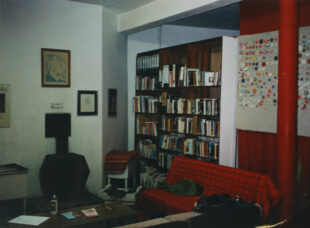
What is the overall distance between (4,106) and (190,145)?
303cm

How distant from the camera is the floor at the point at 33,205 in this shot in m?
4.76

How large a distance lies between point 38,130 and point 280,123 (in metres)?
3.81

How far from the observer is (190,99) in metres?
5.32

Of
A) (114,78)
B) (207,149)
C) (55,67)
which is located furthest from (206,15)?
(55,67)

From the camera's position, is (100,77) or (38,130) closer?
(38,130)

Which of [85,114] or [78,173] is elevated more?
[85,114]

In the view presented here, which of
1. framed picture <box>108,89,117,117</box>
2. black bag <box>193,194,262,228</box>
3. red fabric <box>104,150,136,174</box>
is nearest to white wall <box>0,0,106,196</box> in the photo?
red fabric <box>104,150,136,174</box>

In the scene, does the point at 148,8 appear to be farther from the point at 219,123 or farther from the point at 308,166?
the point at 308,166

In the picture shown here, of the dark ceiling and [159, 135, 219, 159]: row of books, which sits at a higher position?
→ the dark ceiling

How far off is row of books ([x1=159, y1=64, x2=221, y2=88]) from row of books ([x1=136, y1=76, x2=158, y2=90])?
0.96 ft

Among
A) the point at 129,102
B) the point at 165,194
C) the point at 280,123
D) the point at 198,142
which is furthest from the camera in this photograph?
the point at 129,102

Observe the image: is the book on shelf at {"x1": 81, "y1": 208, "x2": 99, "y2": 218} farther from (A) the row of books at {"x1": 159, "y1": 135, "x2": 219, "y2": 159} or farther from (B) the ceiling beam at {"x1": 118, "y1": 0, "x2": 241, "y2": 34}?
(B) the ceiling beam at {"x1": 118, "y1": 0, "x2": 241, "y2": 34}

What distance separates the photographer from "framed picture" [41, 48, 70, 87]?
5453 mm

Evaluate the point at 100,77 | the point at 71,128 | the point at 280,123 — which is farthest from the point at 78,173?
the point at 280,123
